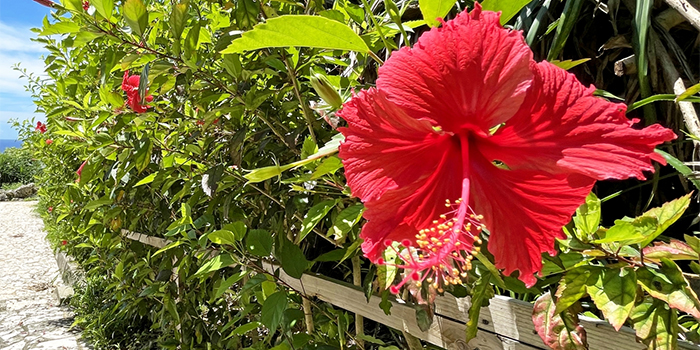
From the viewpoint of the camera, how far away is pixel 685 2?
2.25ft

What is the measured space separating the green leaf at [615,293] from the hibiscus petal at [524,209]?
8.1 inches

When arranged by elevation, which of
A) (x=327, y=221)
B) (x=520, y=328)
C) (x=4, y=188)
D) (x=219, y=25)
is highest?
(x=219, y=25)

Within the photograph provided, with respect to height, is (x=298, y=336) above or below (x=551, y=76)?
below

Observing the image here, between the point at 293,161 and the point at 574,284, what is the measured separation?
767 mm

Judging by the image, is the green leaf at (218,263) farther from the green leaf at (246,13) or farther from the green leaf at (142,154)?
the green leaf at (246,13)

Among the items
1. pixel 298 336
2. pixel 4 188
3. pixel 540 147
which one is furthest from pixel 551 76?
pixel 4 188

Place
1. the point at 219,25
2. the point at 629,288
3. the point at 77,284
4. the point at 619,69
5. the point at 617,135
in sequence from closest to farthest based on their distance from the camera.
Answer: the point at 617,135 → the point at 629,288 → the point at 619,69 → the point at 219,25 → the point at 77,284

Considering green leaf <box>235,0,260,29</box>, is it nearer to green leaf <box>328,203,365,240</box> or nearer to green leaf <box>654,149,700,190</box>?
green leaf <box>328,203,365,240</box>

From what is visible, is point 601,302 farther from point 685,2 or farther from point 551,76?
point 685,2

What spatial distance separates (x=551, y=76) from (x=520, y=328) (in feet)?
1.69

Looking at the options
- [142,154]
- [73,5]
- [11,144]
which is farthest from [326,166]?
[11,144]

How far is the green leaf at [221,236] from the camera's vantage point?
1045mm

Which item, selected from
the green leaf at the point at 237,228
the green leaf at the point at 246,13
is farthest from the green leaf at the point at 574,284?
the green leaf at the point at 237,228

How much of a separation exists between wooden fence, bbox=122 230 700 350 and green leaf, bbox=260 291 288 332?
5.0 inches
